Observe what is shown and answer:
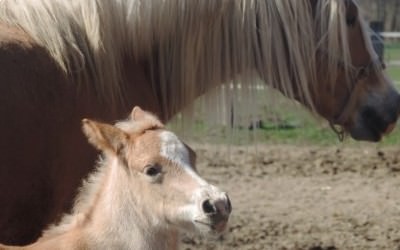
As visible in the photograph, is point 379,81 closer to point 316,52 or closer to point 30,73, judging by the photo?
point 316,52

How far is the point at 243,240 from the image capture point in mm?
7086

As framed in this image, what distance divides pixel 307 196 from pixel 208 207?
494 cm

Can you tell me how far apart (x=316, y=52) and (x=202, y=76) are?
0.52 metres

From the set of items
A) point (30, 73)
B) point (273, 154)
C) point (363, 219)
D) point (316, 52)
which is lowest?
point (273, 154)

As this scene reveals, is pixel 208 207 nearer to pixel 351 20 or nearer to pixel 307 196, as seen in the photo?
pixel 351 20

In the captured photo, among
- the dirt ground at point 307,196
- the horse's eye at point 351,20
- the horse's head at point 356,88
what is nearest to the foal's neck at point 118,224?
the horse's head at point 356,88

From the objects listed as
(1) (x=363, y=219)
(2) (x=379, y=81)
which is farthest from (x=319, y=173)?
(2) (x=379, y=81)

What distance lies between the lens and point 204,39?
14.5 ft

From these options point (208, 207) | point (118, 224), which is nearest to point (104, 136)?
point (118, 224)

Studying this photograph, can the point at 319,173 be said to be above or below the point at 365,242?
below

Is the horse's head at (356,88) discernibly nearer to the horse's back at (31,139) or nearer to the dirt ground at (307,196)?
the horse's back at (31,139)

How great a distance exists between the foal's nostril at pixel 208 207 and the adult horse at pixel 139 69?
0.67 m

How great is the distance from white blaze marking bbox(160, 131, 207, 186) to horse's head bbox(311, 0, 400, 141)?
1.00 meters

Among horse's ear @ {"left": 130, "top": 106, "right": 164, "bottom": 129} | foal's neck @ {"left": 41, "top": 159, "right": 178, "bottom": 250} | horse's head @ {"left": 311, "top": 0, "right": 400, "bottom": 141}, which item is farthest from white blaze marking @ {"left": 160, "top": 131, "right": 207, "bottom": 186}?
horse's head @ {"left": 311, "top": 0, "right": 400, "bottom": 141}
